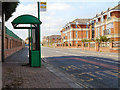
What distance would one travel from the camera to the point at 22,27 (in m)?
11.7

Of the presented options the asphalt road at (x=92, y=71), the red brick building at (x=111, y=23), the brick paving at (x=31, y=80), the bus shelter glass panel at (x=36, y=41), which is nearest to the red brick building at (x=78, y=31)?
the red brick building at (x=111, y=23)

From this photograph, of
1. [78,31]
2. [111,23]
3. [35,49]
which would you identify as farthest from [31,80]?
[78,31]

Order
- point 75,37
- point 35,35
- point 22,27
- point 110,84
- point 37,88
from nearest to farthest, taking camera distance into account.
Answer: point 37,88 → point 110,84 → point 35,35 → point 22,27 → point 75,37

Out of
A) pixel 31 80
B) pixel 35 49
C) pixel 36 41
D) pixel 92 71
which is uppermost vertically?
pixel 36 41

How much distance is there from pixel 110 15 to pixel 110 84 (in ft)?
142

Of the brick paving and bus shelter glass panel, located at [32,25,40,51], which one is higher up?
bus shelter glass panel, located at [32,25,40,51]

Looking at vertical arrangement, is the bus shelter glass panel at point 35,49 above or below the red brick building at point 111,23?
below

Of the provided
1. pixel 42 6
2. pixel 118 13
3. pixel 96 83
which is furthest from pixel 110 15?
pixel 96 83

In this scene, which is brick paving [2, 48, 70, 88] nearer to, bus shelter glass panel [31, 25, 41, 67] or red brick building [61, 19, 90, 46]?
bus shelter glass panel [31, 25, 41, 67]

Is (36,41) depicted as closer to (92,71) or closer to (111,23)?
(92,71)

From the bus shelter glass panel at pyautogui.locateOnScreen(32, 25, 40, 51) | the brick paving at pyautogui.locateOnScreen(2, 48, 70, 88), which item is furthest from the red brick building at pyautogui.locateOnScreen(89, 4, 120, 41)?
the brick paving at pyautogui.locateOnScreen(2, 48, 70, 88)

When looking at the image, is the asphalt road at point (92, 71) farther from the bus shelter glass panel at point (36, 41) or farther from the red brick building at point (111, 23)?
the red brick building at point (111, 23)

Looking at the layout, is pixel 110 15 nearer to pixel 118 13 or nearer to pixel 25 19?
pixel 118 13

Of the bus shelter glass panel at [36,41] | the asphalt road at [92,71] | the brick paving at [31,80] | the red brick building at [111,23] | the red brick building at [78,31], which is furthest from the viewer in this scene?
the red brick building at [78,31]
